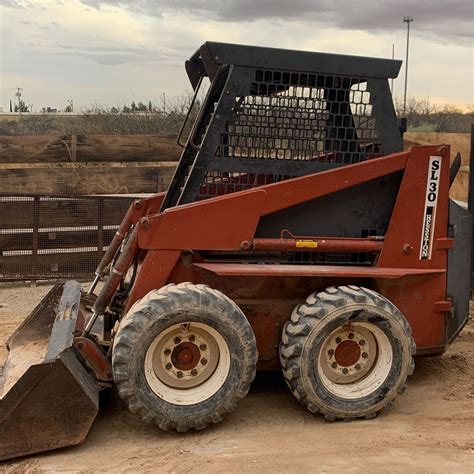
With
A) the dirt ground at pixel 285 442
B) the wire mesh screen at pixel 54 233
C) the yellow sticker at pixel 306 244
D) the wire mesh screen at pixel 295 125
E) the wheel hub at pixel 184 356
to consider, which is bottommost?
the dirt ground at pixel 285 442

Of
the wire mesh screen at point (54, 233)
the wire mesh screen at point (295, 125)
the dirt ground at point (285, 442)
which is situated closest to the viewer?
the dirt ground at point (285, 442)

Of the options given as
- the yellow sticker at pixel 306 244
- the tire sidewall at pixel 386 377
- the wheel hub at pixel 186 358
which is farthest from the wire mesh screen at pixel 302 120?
the wheel hub at pixel 186 358

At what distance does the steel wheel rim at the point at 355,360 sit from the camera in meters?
4.32

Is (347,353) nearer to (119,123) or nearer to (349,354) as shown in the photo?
(349,354)

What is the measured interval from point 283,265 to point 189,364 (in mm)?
942

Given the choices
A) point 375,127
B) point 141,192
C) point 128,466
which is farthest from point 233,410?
point 141,192

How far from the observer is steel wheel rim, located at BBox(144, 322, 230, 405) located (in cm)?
409

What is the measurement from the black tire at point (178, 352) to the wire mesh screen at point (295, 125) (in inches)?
35.9

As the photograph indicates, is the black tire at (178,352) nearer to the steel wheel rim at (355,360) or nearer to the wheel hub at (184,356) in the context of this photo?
the wheel hub at (184,356)

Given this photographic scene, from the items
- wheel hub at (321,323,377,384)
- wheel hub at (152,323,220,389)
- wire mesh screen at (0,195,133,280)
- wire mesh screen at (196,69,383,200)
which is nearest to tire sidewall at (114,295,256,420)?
wheel hub at (152,323,220,389)

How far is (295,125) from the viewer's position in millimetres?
4582

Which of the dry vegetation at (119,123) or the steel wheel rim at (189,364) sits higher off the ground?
the dry vegetation at (119,123)

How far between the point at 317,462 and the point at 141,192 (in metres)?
7.35

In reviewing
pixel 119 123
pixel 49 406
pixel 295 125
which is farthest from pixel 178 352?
pixel 119 123
